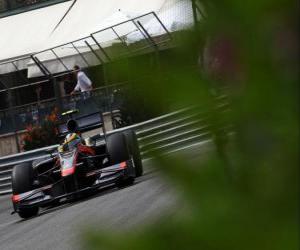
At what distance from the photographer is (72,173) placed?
523 inches

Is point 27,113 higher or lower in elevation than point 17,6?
lower

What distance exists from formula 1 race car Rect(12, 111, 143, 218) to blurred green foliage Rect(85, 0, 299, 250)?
12.2 m

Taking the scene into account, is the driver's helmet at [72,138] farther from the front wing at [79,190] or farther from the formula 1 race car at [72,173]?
the front wing at [79,190]

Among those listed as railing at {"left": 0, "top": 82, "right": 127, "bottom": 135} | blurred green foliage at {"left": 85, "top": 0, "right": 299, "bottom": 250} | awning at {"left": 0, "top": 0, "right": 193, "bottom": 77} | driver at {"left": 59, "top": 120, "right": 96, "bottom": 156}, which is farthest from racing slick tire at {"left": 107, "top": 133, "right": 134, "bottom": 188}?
blurred green foliage at {"left": 85, "top": 0, "right": 299, "bottom": 250}

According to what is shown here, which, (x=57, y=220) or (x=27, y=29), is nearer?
(x=57, y=220)

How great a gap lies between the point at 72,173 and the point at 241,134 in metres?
12.6

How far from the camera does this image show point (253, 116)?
0.72 m

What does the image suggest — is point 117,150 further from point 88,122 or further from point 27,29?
point 27,29

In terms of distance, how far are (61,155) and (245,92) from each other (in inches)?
505

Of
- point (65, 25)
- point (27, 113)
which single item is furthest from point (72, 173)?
point (65, 25)

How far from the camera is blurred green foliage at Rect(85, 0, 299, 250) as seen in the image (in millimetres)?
695

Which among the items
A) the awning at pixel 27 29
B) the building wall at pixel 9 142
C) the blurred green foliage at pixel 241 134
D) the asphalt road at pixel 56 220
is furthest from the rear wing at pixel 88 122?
the awning at pixel 27 29

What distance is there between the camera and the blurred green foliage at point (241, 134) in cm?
70

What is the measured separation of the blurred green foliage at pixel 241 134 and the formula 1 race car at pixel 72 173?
481 inches
